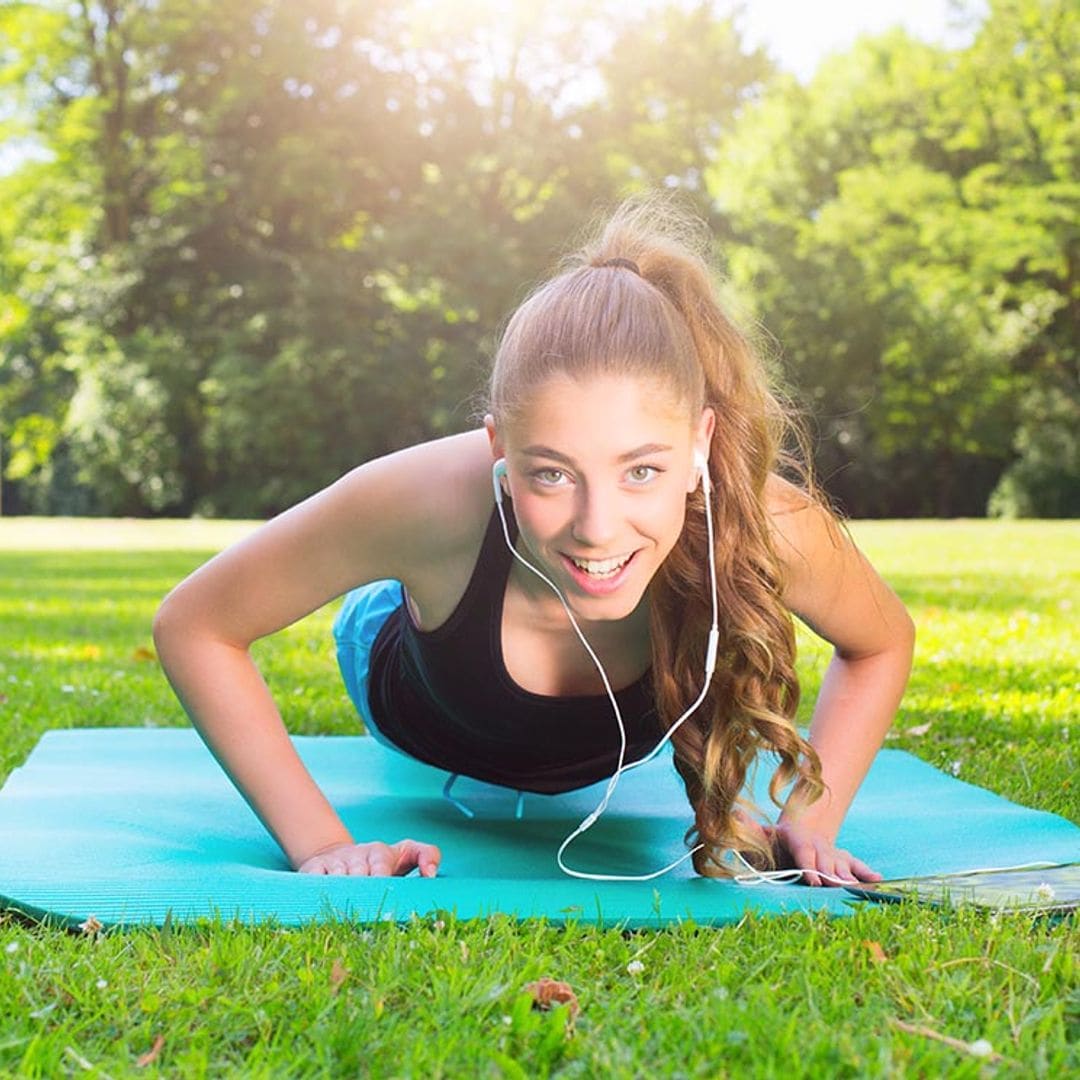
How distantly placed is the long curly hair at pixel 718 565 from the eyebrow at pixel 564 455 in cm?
16

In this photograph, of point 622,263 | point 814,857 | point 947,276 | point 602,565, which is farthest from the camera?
point 947,276

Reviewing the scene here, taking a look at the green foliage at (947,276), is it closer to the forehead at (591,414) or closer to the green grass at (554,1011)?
→ the forehead at (591,414)

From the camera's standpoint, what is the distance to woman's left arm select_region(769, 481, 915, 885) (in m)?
2.88

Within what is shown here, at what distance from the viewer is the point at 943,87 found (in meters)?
31.3

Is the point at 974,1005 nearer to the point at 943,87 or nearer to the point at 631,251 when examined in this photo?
the point at 631,251

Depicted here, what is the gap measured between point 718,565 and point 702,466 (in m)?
0.21

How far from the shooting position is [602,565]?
98.3 inches

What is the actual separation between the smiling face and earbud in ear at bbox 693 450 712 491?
50 millimetres

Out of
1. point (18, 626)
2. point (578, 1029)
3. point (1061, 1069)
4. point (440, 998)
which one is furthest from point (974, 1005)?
point (18, 626)

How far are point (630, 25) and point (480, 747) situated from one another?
31.2 metres

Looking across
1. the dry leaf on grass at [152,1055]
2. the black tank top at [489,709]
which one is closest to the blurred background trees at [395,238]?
the black tank top at [489,709]

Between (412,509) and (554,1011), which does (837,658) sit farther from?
(554,1011)

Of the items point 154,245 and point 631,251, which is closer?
point 631,251

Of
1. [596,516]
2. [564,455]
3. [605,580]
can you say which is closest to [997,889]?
[605,580]
